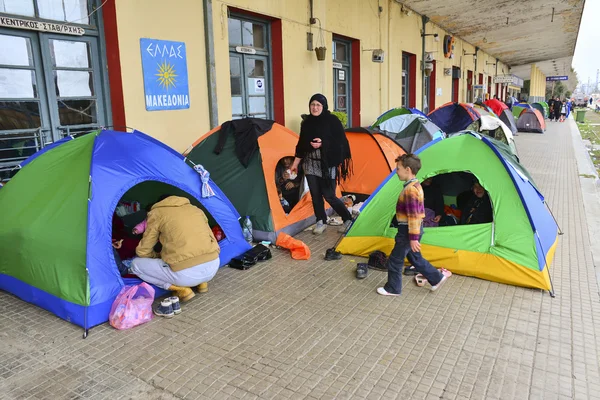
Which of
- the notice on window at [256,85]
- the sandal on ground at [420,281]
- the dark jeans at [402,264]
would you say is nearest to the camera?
the dark jeans at [402,264]

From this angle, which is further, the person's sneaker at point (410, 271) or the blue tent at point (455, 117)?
the blue tent at point (455, 117)

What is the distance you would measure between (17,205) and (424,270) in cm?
379

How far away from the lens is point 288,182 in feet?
21.9

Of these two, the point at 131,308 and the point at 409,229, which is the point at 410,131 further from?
the point at 131,308

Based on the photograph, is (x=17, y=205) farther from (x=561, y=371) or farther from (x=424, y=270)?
(x=561, y=371)

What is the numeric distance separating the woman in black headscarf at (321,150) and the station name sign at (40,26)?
9.54ft

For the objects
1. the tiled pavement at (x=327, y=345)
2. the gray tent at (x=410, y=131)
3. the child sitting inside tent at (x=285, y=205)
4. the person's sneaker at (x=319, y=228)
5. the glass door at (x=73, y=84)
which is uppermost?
the glass door at (x=73, y=84)

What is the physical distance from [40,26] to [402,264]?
4639 millimetres

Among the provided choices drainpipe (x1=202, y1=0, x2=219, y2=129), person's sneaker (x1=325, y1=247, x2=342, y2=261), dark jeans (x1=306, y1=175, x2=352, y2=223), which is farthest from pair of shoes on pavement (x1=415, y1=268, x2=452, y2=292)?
drainpipe (x1=202, y1=0, x2=219, y2=129)

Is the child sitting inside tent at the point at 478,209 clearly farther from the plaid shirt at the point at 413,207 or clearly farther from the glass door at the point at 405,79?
the glass door at the point at 405,79

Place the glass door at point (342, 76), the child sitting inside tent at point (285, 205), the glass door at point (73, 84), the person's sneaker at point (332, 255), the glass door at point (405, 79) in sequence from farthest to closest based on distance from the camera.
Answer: the glass door at point (405, 79)
the glass door at point (342, 76)
the child sitting inside tent at point (285, 205)
the glass door at point (73, 84)
the person's sneaker at point (332, 255)

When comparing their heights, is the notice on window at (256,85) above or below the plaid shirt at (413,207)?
above

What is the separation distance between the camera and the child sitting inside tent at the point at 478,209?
489 centimetres

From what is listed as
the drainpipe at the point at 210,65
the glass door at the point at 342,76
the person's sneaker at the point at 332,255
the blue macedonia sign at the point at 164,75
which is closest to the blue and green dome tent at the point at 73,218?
the person's sneaker at the point at 332,255
